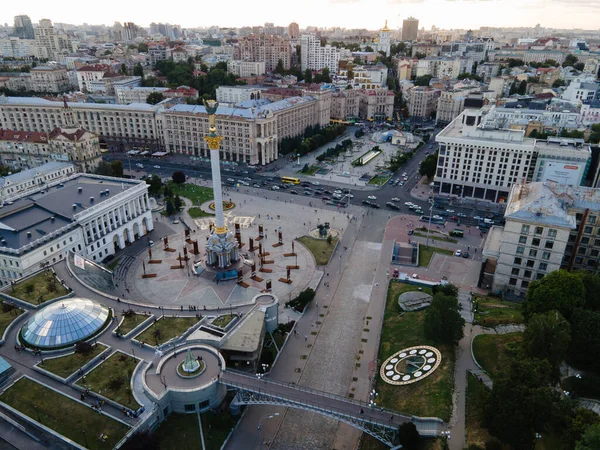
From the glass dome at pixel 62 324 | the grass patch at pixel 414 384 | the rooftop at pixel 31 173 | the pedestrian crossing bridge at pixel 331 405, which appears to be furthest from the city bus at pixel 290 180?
the pedestrian crossing bridge at pixel 331 405

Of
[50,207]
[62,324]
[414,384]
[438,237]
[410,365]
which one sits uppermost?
[50,207]

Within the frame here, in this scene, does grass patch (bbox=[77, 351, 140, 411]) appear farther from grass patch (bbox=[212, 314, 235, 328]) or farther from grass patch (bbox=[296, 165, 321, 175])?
grass patch (bbox=[296, 165, 321, 175])

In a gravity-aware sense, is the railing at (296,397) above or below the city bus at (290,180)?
above

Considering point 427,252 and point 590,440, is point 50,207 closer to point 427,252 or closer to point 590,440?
point 427,252

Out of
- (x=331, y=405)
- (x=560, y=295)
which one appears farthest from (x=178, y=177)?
Result: (x=560, y=295)

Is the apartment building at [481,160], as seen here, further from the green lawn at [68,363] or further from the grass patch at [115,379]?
the green lawn at [68,363]

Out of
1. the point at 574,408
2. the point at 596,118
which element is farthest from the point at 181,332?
the point at 596,118

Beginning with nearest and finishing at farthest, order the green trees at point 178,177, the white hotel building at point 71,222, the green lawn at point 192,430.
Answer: the green lawn at point 192,430, the white hotel building at point 71,222, the green trees at point 178,177
